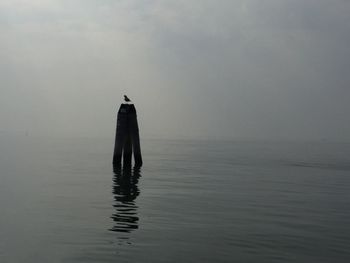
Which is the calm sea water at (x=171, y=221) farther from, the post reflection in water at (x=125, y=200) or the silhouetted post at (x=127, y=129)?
the silhouetted post at (x=127, y=129)

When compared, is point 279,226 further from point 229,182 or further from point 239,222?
point 229,182

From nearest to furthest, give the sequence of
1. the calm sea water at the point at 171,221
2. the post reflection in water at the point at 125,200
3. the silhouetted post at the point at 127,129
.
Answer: the calm sea water at the point at 171,221 → the post reflection in water at the point at 125,200 → the silhouetted post at the point at 127,129

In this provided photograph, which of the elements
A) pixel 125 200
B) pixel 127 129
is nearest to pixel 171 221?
pixel 125 200

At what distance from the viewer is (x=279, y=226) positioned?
1527 cm

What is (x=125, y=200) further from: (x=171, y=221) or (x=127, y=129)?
(x=127, y=129)

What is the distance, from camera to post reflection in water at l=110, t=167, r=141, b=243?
570 inches

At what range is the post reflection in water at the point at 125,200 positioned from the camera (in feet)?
47.5

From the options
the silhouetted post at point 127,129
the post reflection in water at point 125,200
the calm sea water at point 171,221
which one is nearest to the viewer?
the calm sea water at point 171,221

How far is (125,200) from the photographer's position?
815 inches

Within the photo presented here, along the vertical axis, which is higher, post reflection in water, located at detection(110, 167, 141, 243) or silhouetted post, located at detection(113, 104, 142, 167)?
silhouetted post, located at detection(113, 104, 142, 167)

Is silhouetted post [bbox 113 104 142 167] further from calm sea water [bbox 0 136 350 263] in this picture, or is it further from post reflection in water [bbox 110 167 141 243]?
calm sea water [bbox 0 136 350 263]

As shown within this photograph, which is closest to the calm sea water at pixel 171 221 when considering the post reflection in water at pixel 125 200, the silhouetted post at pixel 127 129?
the post reflection in water at pixel 125 200

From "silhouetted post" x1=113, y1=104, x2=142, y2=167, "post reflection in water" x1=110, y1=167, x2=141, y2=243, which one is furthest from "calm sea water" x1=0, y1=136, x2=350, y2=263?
"silhouetted post" x1=113, y1=104, x2=142, y2=167

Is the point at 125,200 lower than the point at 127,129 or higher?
lower
